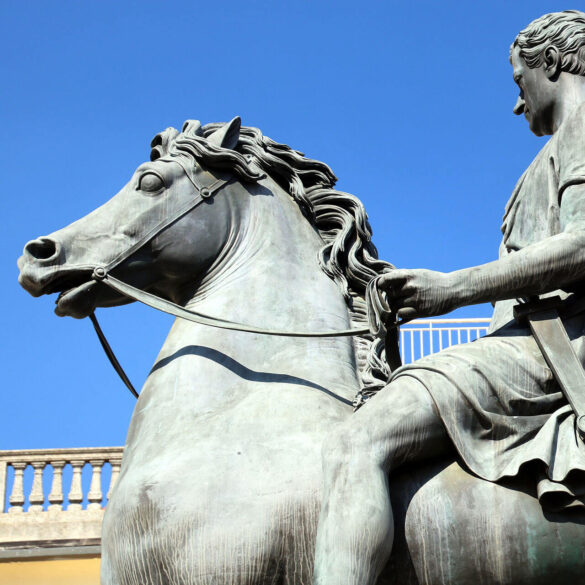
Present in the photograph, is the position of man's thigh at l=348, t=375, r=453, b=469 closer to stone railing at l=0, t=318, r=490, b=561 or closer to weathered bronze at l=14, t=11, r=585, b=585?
weathered bronze at l=14, t=11, r=585, b=585

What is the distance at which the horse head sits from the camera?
4945 mm

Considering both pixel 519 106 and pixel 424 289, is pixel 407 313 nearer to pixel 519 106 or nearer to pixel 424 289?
pixel 424 289

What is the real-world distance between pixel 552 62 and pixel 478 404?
4.39 ft

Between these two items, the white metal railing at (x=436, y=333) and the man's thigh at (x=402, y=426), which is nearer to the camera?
the man's thigh at (x=402, y=426)

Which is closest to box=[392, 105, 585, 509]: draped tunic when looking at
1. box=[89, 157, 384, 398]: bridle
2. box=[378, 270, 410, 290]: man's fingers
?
box=[378, 270, 410, 290]: man's fingers

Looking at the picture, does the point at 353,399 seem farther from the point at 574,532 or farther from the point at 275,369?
the point at 574,532

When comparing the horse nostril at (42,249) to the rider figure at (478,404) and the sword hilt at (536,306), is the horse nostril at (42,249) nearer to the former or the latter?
the rider figure at (478,404)

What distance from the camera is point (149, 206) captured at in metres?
5.00

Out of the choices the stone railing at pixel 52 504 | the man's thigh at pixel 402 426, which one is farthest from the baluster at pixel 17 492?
the man's thigh at pixel 402 426

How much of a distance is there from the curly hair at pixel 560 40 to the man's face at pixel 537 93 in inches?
1.2

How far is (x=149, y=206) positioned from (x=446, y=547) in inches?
65.6

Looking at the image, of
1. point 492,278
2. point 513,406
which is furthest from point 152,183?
point 513,406

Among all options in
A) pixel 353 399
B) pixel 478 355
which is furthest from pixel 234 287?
pixel 478 355

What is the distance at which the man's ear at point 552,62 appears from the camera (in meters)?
4.84
